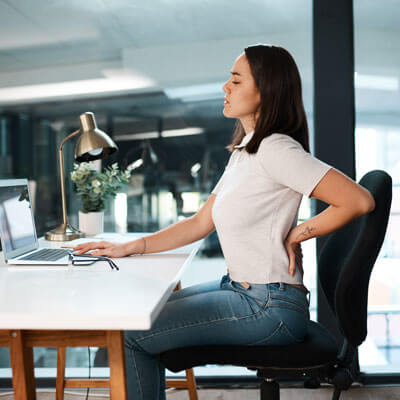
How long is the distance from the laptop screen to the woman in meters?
0.58

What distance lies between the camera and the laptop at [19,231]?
60.0 inches

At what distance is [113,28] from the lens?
2521 millimetres

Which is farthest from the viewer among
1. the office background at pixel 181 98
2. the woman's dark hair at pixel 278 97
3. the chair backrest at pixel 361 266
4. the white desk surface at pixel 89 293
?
the office background at pixel 181 98

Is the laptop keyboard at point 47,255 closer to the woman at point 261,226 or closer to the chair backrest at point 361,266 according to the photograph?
the woman at point 261,226

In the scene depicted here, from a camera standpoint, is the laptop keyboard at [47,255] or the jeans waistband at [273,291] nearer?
the jeans waistband at [273,291]

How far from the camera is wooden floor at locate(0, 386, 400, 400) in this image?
7.23ft

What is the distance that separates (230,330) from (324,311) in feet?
4.09

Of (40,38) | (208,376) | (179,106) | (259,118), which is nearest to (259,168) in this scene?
(259,118)

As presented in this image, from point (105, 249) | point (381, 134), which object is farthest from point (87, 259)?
point (381, 134)

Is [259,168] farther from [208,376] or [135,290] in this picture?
[208,376]

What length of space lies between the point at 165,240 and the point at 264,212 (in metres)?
0.48

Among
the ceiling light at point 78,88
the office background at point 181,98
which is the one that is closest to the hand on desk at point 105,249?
the office background at point 181,98

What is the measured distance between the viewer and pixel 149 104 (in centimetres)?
253

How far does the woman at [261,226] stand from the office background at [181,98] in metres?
0.99
